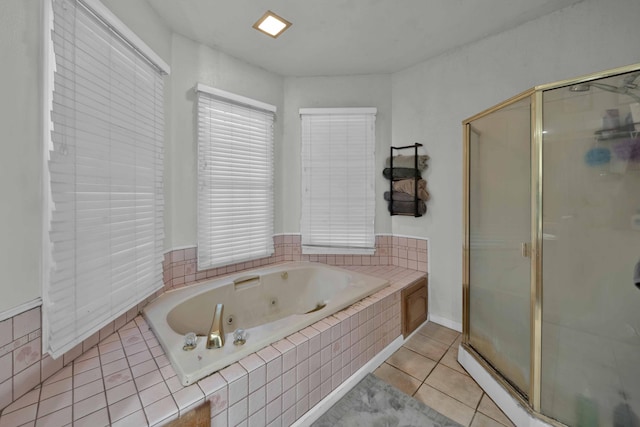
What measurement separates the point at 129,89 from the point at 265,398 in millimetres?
1695

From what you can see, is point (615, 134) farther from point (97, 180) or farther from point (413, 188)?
point (97, 180)

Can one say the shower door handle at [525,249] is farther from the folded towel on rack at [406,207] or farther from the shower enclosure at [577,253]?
the folded towel on rack at [406,207]

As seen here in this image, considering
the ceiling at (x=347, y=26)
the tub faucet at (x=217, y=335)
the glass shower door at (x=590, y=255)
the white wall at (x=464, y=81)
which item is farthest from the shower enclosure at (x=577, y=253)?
the tub faucet at (x=217, y=335)

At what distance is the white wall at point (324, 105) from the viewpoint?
95.1 inches

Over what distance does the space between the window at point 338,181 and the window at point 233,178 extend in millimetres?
378

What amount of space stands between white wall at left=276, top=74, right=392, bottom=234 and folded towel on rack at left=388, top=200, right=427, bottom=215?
10 cm

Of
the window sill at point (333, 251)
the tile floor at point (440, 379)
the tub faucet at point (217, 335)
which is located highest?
the window sill at point (333, 251)

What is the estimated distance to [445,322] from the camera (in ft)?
7.06

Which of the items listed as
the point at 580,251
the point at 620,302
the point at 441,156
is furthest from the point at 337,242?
the point at 620,302

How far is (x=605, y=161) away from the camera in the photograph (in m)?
1.22

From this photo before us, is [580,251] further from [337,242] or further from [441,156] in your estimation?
[337,242]

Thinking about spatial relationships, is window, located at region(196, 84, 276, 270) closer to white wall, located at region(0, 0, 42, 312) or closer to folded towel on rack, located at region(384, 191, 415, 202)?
white wall, located at region(0, 0, 42, 312)

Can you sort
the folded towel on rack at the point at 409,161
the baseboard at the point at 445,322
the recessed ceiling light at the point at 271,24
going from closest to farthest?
the recessed ceiling light at the point at 271,24, the baseboard at the point at 445,322, the folded towel on rack at the point at 409,161

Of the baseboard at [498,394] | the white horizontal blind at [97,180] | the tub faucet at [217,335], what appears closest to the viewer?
the white horizontal blind at [97,180]
